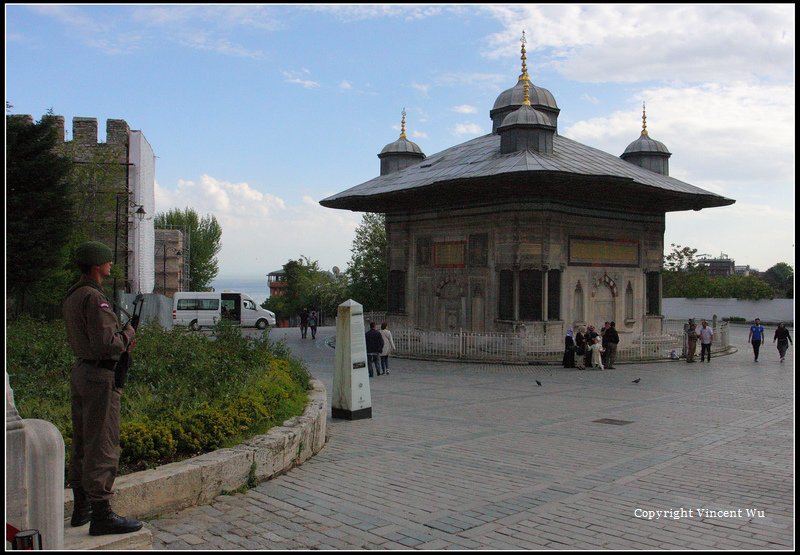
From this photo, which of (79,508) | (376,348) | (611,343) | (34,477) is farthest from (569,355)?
(34,477)

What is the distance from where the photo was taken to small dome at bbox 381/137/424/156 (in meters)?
32.3

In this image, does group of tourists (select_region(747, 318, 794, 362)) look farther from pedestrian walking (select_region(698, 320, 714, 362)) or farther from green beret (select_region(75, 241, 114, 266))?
green beret (select_region(75, 241, 114, 266))

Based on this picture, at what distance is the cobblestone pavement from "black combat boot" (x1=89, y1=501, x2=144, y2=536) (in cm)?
55

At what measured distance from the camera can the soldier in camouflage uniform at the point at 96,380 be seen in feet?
16.1

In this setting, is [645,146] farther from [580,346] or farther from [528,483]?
[528,483]

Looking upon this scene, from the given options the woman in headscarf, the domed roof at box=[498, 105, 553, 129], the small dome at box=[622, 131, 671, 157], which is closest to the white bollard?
the woman in headscarf

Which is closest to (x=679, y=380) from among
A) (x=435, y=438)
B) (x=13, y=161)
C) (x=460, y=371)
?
(x=460, y=371)

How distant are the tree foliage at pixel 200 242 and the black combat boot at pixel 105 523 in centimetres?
6468

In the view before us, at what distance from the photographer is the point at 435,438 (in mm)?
9836

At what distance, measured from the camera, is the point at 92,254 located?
498 cm

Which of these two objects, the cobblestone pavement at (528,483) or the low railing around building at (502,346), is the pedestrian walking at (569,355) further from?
the cobblestone pavement at (528,483)

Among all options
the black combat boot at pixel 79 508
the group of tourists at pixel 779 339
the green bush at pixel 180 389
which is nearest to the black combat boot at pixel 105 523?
the black combat boot at pixel 79 508

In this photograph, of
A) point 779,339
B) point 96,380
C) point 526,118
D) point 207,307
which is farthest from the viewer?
point 207,307

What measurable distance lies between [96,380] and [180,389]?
4.12 m
